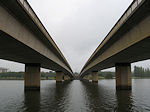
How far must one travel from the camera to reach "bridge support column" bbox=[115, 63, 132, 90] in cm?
3747

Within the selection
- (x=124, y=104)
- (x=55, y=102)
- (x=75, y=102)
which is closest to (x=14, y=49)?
(x=55, y=102)

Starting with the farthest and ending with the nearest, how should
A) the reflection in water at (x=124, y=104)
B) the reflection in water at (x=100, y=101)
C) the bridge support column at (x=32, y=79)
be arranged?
the bridge support column at (x=32, y=79) < the reflection in water at (x=100, y=101) < the reflection in water at (x=124, y=104)

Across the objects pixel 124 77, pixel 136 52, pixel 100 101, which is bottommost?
pixel 100 101

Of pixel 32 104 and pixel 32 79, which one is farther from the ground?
pixel 32 79

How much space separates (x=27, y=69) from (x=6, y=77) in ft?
552

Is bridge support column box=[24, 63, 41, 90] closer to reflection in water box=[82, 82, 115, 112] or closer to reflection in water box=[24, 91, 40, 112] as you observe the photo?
reflection in water box=[24, 91, 40, 112]

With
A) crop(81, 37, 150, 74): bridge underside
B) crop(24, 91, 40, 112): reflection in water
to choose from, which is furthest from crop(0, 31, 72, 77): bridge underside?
crop(81, 37, 150, 74): bridge underside

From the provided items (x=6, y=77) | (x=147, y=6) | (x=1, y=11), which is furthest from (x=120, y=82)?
(x=6, y=77)

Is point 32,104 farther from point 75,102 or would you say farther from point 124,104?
point 124,104

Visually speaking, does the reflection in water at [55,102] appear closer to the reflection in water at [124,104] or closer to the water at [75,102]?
the water at [75,102]

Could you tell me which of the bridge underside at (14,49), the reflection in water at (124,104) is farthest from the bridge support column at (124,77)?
the bridge underside at (14,49)

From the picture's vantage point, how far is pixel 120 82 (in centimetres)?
3769

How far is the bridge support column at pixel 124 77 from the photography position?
123ft

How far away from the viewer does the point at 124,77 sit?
3766 centimetres
